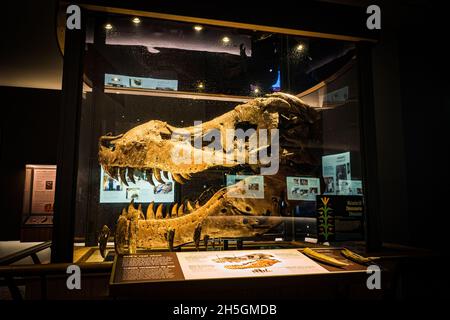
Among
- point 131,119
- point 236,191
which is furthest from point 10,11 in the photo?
point 236,191

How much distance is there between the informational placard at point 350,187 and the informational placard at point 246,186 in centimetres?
96

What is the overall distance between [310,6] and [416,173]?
2.52 meters

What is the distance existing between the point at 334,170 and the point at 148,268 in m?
2.31

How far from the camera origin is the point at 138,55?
3.53 m

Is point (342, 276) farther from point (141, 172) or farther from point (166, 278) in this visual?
point (141, 172)

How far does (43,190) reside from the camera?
5895 millimetres

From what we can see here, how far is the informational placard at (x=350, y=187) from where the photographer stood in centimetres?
362

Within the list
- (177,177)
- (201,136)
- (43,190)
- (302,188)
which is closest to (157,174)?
(177,177)

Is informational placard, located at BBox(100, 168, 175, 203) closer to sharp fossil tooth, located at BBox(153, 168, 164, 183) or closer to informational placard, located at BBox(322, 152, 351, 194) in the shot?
sharp fossil tooth, located at BBox(153, 168, 164, 183)

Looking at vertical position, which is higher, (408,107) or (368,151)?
(408,107)

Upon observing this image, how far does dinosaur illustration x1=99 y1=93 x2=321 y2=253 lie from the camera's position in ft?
9.64

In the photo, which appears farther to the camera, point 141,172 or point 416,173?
point 416,173

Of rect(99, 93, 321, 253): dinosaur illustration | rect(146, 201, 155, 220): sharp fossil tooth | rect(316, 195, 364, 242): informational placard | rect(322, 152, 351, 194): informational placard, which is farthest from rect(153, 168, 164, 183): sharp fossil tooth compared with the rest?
rect(322, 152, 351, 194): informational placard

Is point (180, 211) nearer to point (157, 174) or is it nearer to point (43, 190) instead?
point (157, 174)
